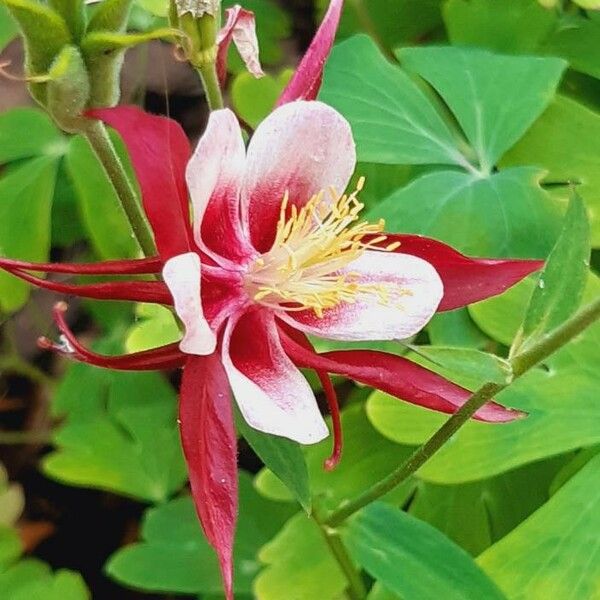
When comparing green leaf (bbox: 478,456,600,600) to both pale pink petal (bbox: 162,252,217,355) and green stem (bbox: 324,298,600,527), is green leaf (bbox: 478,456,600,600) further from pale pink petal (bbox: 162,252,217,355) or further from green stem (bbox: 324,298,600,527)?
pale pink petal (bbox: 162,252,217,355)

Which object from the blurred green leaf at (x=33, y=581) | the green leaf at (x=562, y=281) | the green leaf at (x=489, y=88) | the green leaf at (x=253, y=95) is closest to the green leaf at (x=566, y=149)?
the green leaf at (x=489, y=88)

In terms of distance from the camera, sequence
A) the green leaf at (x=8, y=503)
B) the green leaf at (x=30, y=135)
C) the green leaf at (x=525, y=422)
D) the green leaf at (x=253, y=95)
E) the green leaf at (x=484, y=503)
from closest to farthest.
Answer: the green leaf at (x=525, y=422)
the green leaf at (x=484, y=503)
the green leaf at (x=253, y=95)
the green leaf at (x=30, y=135)
the green leaf at (x=8, y=503)

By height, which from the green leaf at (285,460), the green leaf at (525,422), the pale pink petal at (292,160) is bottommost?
the green leaf at (525,422)

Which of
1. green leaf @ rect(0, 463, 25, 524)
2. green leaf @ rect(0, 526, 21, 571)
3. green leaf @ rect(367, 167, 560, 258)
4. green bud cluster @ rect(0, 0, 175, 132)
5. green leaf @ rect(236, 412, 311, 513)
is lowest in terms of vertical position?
green leaf @ rect(0, 463, 25, 524)

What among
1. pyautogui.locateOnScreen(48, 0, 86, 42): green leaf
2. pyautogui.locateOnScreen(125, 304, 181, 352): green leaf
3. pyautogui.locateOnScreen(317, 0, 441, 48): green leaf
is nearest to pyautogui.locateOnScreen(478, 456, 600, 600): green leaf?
pyautogui.locateOnScreen(125, 304, 181, 352): green leaf

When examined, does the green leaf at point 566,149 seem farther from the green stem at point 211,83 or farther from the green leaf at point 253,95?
the green stem at point 211,83

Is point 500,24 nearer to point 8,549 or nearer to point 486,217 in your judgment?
point 486,217

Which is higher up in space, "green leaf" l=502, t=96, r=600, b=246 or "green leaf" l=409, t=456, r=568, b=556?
"green leaf" l=502, t=96, r=600, b=246
